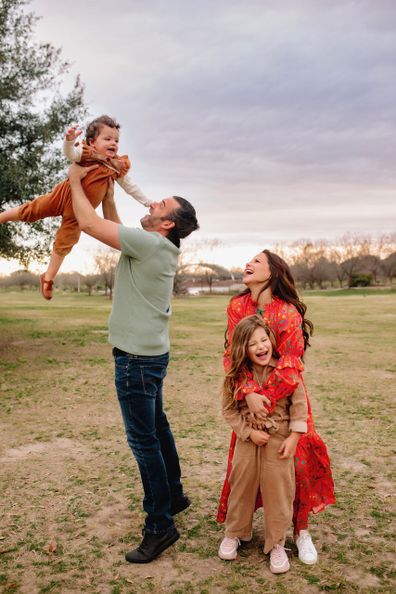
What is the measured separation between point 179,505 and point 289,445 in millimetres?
1435

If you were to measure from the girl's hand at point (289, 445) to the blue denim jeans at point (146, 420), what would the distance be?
0.82 meters

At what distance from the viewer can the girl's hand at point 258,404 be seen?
3084 mm

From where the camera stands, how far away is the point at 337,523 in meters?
3.90

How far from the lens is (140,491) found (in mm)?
4574

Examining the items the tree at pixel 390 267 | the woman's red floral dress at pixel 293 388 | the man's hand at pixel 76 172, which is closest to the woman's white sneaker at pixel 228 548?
the woman's red floral dress at pixel 293 388

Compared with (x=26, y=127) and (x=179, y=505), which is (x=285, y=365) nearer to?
(x=179, y=505)

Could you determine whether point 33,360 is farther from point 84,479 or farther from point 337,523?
point 337,523

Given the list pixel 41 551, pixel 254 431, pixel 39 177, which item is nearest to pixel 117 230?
pixel 254 431

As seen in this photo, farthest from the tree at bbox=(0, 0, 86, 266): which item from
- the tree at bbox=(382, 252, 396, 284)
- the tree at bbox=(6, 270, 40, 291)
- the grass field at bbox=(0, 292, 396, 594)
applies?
the tree at bbox=(6, 270, 40, 291)

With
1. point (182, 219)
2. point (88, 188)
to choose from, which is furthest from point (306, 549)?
point (88, 188)

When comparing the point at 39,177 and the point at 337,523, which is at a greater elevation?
the point at 39,177

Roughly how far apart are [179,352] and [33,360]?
153 inches

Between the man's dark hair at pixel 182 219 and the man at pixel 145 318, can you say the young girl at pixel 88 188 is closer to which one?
the man at pixel 145 318

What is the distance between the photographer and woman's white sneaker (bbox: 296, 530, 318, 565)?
3301 mm
